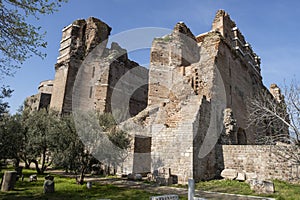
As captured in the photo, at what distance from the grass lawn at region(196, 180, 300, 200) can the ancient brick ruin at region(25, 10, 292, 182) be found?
0.69 m

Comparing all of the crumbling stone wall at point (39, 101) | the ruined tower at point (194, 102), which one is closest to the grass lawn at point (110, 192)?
the ruined tower at point (194, 102)

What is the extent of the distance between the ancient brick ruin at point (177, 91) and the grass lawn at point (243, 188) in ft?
2.28

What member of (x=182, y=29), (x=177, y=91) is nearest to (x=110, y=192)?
(x=177, y=91)

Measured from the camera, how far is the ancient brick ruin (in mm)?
10938

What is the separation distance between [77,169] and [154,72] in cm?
1122

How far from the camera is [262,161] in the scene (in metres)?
10.5

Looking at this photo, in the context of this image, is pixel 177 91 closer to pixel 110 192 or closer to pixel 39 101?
pixel 110 192

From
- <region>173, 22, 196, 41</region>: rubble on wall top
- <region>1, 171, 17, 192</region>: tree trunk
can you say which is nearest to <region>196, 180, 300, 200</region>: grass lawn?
<region>1, 171, 17, 192</region>: tree trunk

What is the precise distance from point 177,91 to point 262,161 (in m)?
5.93

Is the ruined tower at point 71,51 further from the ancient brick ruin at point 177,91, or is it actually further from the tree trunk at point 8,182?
the tree trunk at point 8,182

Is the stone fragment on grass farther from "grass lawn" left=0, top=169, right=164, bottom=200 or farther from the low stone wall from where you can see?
"grass lawn" left=0, top=169, right=164, bottom=200

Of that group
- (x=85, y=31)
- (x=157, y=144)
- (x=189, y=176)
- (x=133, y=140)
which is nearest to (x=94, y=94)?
(x=85, y=31)

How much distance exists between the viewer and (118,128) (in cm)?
1207

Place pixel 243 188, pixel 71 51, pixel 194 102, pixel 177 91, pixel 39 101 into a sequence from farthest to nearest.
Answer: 1. pixel 39 101
2. pixel 71 51
3. pixel 177 91
4. pixel 194 102
5. pixel 243 188
